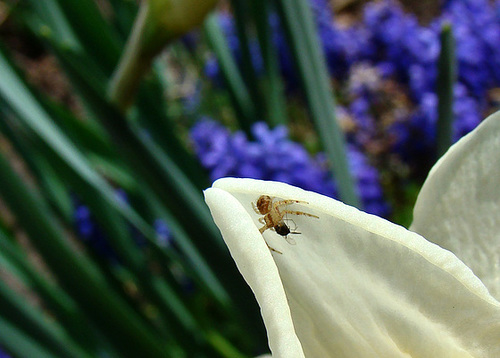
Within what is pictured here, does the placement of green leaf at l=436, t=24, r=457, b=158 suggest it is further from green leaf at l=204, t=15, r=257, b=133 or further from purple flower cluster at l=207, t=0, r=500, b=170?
green leaf at l=204, t=15, r=257, b=133

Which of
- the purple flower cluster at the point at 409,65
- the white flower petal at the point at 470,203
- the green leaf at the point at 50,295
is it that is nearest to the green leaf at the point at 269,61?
the purple flower cluster at the point at 409,65

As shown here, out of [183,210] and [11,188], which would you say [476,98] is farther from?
[11,188]

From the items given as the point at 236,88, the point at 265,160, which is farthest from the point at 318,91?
the point at 236,88

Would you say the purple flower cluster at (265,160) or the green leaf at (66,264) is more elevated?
the purple flower cluster at (265,160)

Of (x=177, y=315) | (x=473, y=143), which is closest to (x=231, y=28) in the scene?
(x=177, y=315)

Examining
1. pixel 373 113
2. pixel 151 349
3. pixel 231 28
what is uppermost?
pixel 231 28

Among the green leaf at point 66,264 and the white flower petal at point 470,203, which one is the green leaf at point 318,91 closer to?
the green leaf at point 66,264
